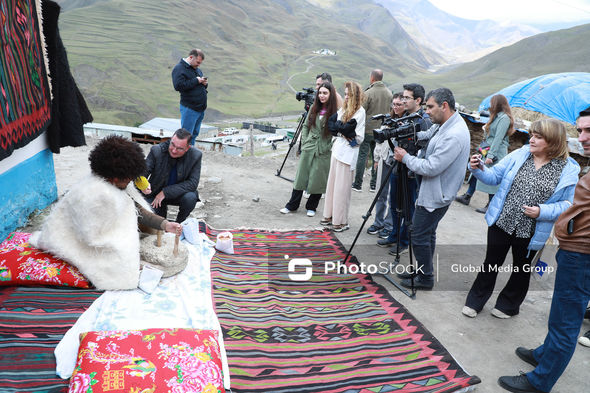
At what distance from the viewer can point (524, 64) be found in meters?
82.6

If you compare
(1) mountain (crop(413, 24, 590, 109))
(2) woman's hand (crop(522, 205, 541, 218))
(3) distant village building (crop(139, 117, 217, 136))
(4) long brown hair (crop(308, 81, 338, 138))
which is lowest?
(3) distant village building (crop(139, 117, 217, 136))

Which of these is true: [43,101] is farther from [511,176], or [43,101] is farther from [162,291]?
[511,176]

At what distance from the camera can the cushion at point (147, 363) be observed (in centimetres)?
178

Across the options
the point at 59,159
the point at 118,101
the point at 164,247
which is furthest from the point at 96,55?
the point at 164,247

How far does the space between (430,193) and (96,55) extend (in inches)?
2995

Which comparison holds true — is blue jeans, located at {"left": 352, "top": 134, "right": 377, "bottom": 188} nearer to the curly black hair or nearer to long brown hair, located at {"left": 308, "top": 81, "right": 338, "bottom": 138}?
long brown hair, located at {"left": 308, "top": 81, "right": 338, "bottom": 138}

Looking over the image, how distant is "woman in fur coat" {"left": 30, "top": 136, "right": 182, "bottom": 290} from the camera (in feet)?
8.41

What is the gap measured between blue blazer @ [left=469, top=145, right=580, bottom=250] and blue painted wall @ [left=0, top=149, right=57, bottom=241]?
13.7ft

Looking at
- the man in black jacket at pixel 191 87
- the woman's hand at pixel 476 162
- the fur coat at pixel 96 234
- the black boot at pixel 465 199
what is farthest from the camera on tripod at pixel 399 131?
the black boot at pixel 465 199

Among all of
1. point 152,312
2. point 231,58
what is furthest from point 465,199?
point 231,58

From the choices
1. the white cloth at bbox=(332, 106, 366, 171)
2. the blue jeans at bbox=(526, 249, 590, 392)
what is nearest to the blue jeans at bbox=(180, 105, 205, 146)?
the white cloth at bbox=(332, 106, 366, 171)

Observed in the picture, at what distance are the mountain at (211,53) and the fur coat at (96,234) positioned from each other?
4776 centimetres

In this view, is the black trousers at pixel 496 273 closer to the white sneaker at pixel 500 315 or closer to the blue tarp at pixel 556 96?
the white sneaker at pixel 500 315

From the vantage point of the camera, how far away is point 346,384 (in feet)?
7.39
